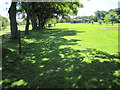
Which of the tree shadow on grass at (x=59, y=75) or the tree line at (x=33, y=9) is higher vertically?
the tree line at (x=33, y=9)

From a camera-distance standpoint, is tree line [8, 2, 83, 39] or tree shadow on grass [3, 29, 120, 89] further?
tree line [8, 2, 83, 39]

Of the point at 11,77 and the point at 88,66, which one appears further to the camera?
the point at 88,66

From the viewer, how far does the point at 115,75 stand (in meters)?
5.40

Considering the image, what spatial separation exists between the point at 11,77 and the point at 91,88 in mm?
3484

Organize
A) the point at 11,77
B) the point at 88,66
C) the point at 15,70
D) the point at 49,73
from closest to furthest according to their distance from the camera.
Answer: the point at 11,77
the point at 49,73
the point at 15,70
the point at 88,66

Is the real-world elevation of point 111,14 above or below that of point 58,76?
above

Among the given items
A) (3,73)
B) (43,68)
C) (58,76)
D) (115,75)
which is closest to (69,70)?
(58,76)

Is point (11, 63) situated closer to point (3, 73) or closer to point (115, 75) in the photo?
point (3, 73)

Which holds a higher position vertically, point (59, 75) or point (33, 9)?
point (33, 9)

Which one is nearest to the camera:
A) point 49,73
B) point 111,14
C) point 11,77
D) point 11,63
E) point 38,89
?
point 38,89

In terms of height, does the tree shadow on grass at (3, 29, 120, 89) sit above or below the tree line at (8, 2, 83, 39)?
below

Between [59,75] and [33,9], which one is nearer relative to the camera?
[59,75]

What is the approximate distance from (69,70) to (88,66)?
1205mm

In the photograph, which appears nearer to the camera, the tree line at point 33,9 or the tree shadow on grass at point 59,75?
the tree shadow on grass at point 59,75
